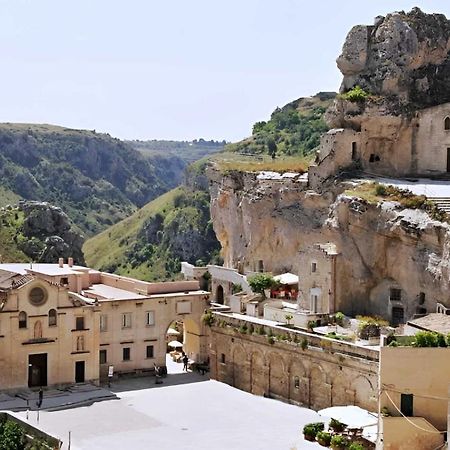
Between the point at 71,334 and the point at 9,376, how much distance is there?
4.20m

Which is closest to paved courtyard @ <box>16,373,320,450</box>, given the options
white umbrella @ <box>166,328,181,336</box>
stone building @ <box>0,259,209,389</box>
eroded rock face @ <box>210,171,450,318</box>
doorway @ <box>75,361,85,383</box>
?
doorway @ <box>75,361,85,383</box>

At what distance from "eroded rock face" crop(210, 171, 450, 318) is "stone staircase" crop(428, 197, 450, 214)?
106 centimetres

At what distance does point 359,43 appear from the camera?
6650 cm

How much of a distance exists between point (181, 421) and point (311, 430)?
7.28 meters

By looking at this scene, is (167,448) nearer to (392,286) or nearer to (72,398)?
(72,398)

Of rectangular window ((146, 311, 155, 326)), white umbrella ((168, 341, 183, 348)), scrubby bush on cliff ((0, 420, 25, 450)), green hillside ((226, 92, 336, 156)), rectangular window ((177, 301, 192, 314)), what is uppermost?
green hillside ((226, 92, 336, 156))

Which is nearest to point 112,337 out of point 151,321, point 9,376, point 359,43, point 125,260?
point 151,321

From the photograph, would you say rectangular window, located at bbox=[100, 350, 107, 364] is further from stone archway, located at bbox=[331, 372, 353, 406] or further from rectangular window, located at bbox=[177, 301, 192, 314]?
stone archway, located at bbox=[331, 372, 353, 406]

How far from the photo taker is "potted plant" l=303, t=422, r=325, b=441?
152 feet

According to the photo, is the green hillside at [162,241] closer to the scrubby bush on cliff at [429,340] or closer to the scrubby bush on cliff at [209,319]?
the scrubby bush on cliff at [209,319]

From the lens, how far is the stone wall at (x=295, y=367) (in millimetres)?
49406

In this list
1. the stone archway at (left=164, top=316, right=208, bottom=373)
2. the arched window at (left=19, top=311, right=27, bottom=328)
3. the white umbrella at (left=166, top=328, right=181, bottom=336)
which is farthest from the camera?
the white umbrella at (left=166, top=328, right=181, bottom=336)

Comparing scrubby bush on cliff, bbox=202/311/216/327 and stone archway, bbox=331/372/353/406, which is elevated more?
scrubby bush on cliff, bbox=202/311/216/327

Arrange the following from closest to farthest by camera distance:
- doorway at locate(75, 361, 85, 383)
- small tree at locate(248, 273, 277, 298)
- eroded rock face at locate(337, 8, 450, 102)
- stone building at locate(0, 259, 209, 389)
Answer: stone building at locate(0, 259, 209, 389) → doorway at locate(75, 361, 85, 383) → small tree at locate(248, 273, 277, 298) → eroded rock face at locate(337, 8, 450, 102)
